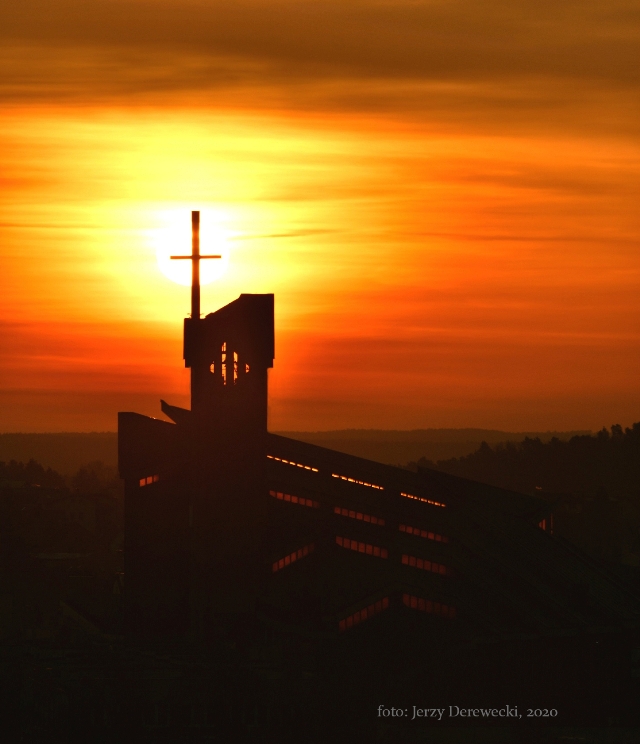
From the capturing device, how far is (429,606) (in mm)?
46938

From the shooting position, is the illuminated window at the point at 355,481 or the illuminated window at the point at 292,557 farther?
the illuminated window at the point at 355,481

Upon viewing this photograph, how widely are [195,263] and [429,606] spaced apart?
44.4 feet

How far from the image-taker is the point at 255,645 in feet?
145

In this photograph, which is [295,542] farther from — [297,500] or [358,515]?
[358,515]

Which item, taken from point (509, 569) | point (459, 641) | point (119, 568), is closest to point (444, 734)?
point (459, 641)

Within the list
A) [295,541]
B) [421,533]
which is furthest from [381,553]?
[295,541]

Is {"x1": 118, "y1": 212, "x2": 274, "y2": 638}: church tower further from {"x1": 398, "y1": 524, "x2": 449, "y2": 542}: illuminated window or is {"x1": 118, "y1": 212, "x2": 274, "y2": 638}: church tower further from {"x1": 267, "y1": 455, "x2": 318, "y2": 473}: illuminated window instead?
{"x1": 398, "y1": 524, "x2": 449, "y2": 542}: illuminated window

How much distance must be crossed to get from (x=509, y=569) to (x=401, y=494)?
16.5ft

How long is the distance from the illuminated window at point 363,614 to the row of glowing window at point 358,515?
11.2 ft

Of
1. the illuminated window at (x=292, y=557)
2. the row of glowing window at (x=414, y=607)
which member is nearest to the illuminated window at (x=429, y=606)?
the row of glowing window at (x=414, y=607)

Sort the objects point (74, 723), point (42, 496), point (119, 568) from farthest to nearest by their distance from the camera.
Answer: point (42, 496) < point (119, 568) < point (74, 723)

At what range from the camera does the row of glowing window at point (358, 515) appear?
48219 millimetres

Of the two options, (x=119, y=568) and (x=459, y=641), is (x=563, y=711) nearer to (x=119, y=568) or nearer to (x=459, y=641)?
(x=459, y=641)

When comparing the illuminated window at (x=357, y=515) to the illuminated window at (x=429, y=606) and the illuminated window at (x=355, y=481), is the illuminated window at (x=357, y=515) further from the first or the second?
the illuminated window at (x=429, y=606)
